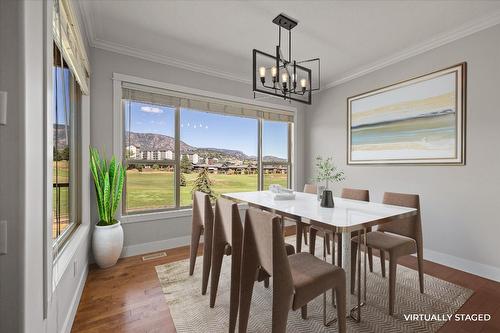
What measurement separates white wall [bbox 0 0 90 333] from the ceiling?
1626 mm

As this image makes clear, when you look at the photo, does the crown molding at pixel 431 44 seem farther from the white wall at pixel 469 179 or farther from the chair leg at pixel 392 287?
the chair leg at pixel 392 287

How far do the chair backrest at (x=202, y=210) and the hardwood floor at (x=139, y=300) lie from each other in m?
0.75

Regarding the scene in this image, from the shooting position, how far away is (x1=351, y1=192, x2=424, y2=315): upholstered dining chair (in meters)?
1.83

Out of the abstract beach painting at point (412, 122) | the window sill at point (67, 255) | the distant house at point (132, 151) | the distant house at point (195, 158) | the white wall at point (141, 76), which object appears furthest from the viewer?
the distant house at point (195, 158)

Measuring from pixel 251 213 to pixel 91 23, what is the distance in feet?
8.84

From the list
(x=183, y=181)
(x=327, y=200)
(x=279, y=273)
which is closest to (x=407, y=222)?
(x=327, y=200)

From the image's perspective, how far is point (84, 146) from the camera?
2520 millimetres

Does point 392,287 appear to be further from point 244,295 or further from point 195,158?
point 195,158

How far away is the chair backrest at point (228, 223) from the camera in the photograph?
167cm

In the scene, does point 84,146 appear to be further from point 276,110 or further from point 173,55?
point 276,110

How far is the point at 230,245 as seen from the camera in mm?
1890

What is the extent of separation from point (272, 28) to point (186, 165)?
7.24 feet

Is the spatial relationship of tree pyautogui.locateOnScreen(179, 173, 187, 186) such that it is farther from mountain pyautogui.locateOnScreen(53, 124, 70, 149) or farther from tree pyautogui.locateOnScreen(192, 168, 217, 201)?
mountain pyautogui.locateOnScreen(53, 124, 70, 149)

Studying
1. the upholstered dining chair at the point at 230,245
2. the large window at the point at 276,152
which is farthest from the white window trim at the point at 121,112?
the upholstered dining chair at the point at 230,245
